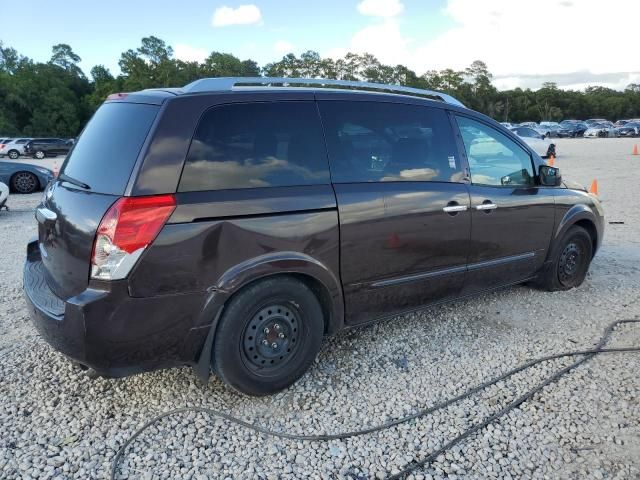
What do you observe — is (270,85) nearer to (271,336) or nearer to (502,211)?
(271,336)

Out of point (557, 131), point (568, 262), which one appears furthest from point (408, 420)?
point (557, 131)

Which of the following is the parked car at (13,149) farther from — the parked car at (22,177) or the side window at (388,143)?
the side window at (388,143)

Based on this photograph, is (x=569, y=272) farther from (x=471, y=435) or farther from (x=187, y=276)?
(x=187, y=276)

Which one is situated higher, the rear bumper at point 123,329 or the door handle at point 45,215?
the door handle at point 45,215

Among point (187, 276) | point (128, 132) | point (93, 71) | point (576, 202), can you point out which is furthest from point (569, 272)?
point (93, 71)

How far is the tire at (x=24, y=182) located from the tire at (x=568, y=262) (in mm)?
12967

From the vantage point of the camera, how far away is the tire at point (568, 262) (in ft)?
15.9

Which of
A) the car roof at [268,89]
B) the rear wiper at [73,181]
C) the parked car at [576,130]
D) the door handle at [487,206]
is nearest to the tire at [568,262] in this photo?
the door handle at [487,206]

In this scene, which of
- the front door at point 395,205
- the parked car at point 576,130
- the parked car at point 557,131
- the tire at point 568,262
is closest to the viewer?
the front door at point 395,205

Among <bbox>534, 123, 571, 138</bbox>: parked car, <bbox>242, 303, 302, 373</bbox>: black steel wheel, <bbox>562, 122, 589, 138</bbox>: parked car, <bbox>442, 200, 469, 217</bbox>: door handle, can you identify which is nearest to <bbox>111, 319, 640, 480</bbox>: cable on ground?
<bbox>242, 303, 302, 373</bbox>: black steel wheel

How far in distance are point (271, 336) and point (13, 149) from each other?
125ft

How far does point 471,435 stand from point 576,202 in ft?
9.95

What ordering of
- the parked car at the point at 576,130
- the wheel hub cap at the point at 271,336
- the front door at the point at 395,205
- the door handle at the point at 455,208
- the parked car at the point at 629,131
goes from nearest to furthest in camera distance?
the wheel hub cap at the point at 271,336 < the front door at the point at 395,205 < the door handle at the point at 455,208 < the parked car at the point at 629,131 < the parked car at the point at 576,130

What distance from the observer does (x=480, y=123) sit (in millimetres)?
4238
